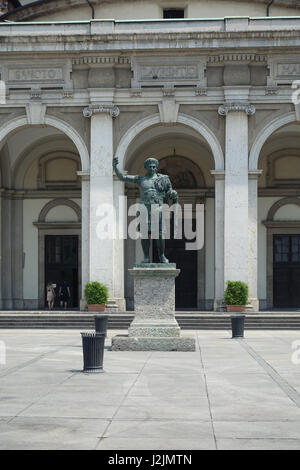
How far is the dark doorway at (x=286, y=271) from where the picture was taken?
34.2 metres

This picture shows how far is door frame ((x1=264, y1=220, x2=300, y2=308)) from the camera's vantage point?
34.2 m

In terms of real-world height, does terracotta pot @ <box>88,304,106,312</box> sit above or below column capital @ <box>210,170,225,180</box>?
below

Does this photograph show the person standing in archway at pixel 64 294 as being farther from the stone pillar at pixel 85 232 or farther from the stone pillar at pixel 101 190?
the stone pillar at pixel 101 190

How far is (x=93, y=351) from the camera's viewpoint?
14.8 m

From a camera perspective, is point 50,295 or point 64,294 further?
point 64,294

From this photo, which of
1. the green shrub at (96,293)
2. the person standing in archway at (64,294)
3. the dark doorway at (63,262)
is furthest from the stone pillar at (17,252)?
the green shrub at (96,293)

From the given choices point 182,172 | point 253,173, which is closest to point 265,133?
point 253,173

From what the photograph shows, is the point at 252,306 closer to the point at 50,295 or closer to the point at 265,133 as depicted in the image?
the point at 265,133

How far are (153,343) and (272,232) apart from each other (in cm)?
1682

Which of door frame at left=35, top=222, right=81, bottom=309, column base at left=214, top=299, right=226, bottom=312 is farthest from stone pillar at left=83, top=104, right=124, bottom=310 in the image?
door frame at left=35, top=222, right=81, bottom=309

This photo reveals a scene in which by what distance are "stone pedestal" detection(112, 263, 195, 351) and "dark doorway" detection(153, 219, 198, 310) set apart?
51.1 feet

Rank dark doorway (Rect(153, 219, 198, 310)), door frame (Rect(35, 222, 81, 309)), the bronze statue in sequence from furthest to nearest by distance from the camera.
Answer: door frame (Rect(35, 222, 81, 309))
dark doorway (Rect(153, 219, 198, 310))
the bronze statue

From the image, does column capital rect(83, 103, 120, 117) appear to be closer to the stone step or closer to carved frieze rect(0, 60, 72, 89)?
carved frieze rect(0, 60, 72, 89)

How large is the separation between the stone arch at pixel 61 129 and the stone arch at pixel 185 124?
1.23 metres
